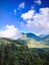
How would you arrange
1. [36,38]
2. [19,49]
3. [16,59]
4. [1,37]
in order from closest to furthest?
1. [16,59]
2. [19,49]
3. [1,37]
4. [36,38]

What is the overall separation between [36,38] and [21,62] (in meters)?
76.0

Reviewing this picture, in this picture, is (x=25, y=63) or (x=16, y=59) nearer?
(x=25, y=63)

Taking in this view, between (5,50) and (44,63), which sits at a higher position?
(5,50)

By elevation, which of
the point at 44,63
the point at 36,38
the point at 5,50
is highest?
the point at 36,38

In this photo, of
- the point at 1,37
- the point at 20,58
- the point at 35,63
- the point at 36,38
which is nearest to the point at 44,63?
the point at 35,63

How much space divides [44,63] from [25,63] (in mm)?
2968

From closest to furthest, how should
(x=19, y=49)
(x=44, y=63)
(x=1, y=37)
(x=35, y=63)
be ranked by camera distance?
(x=35, y=63) → (x=44, y=63) → (x=19, y=49) → (x=1, y=37)

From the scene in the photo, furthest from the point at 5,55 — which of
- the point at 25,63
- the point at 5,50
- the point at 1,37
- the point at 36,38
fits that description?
the point at 36,38

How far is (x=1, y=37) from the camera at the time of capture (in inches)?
2018

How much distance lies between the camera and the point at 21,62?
28.0 m

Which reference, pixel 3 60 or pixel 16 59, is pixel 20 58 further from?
pixel 3 60

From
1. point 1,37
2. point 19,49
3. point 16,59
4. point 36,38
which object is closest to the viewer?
point 16,59

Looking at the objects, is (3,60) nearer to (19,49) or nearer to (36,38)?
(19,49)

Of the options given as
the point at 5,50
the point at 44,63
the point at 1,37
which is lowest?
the point at 44,63
